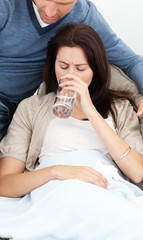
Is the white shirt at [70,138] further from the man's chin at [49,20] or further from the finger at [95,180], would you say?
the man's chin at [49,20]

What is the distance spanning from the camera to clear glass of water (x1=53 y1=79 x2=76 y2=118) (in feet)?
4.71

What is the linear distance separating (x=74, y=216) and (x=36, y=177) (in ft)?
0.98

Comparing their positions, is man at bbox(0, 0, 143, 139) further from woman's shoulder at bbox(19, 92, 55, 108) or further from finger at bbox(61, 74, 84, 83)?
finger at bbox(61, 74, 84, 83)

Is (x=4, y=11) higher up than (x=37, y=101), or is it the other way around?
(x=4, y=11)

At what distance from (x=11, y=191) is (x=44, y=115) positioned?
1.33 ft

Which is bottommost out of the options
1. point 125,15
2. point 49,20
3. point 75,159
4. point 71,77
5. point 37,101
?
point 125,15

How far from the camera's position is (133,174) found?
157 cm

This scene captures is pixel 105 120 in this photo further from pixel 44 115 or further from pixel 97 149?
pixel 44 115

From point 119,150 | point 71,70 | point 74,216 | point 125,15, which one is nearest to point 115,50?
point 71,70

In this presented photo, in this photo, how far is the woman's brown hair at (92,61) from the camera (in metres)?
1.69

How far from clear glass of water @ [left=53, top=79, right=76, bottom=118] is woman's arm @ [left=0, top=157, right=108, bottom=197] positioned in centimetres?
21

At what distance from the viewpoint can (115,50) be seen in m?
1.91

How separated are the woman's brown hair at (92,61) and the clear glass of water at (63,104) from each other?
0.28 m

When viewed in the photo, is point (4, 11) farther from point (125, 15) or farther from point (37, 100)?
point (125, 15)
